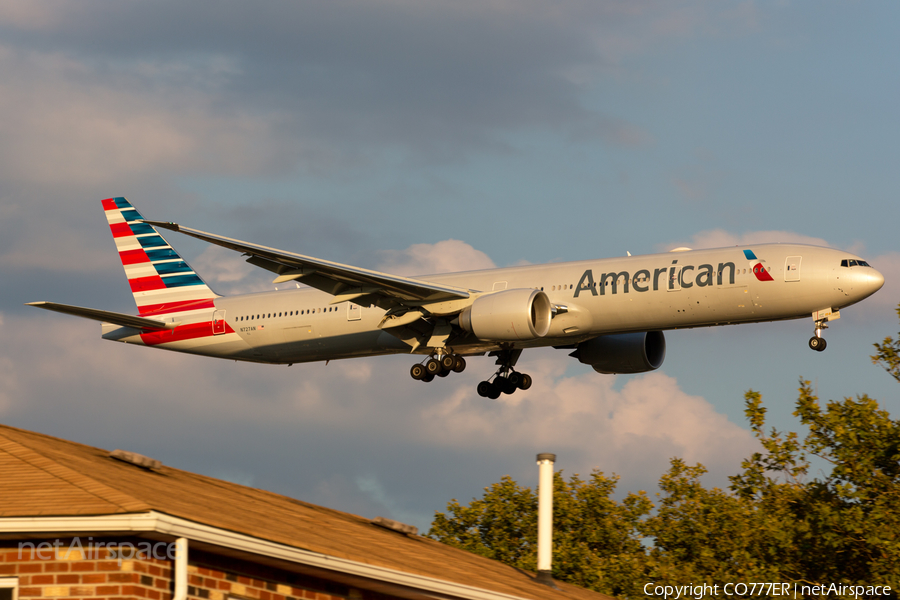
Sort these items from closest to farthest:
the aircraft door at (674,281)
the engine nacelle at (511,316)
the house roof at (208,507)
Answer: the house roof at (208,507)
the aircraft door at (674,281)
the engine nacelle at (511,316)

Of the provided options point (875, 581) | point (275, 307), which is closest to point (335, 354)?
point (275, 307)

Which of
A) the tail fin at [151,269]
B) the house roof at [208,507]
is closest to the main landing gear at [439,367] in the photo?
the tail fin at [151,269]

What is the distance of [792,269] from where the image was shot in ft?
94.0

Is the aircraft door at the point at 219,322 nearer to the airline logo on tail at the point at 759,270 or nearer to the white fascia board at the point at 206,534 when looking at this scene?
the airline logo on tail at the point at 759,270

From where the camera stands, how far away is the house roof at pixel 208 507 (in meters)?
10.6

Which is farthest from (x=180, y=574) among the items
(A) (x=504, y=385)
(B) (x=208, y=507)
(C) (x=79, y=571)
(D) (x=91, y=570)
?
(A) (x=504, y=385)

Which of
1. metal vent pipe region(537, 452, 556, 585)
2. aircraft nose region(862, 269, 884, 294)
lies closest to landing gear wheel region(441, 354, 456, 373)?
aircraft nose region(862, 269, 884, 294)

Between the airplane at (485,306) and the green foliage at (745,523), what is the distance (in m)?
3.47

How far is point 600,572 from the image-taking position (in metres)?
35.8

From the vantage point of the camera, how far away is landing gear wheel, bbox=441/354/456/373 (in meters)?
33.0

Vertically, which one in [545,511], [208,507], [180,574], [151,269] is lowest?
[180,574]

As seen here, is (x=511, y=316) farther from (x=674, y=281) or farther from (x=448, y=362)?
Answer: (x=674, y=281)

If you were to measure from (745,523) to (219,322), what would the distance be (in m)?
18.5

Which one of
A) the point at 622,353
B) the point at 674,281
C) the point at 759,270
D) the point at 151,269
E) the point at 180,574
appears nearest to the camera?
the point at 180,574
